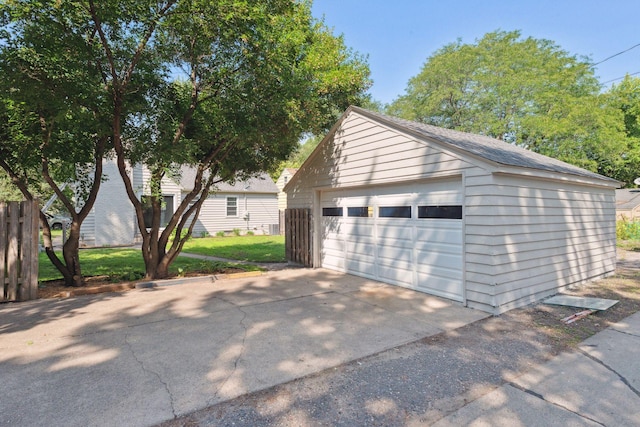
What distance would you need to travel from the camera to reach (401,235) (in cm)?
682

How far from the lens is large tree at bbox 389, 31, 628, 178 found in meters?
18.2

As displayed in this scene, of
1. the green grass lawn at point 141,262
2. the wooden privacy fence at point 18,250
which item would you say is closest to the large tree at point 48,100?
the wooden privacy fence at point 18,250

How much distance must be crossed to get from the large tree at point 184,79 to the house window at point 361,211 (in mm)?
2247

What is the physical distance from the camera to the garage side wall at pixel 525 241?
5078mm

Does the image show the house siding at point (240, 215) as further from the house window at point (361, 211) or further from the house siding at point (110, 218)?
the house window at point (361, 211)

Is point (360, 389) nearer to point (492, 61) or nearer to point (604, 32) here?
point (604, 32)

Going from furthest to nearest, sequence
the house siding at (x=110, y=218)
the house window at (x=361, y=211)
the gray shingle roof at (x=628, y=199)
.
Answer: the gray shingle roof at (x=628, y=199)
the house siding at (x=110, y=218)
the house window at (x=361, y=211)

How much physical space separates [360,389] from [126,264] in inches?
347

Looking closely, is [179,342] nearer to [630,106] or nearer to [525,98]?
[525,98]

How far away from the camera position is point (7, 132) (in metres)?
6.14

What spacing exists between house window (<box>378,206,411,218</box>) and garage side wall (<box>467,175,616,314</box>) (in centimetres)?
151

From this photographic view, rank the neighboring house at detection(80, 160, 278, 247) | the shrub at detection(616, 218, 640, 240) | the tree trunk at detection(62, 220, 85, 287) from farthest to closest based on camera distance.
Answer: the shrub at detection(616, 218, 640, 240) < the neighboring house at detection(80, 160, 278, 247) < the tree trunk at detection(62, 220, 85, 287)

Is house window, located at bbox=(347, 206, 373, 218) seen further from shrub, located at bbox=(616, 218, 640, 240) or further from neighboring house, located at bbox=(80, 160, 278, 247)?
shrub, located at bbox=(616, 218, 640, 240)

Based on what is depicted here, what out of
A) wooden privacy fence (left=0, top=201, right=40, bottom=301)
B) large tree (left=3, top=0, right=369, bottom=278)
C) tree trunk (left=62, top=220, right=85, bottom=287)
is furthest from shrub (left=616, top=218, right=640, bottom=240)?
wooden privacy fence (left=0, top=201, right=40, bottom=301)
